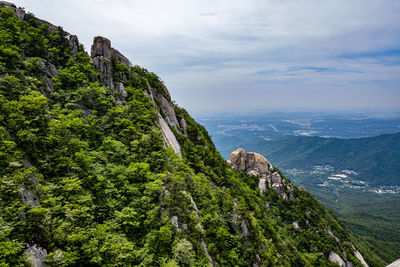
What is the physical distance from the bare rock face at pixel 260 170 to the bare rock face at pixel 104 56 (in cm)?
4095

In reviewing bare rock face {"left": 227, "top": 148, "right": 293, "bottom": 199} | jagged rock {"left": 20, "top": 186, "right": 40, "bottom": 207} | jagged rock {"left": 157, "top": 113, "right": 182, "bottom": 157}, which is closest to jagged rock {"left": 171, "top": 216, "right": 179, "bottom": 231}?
jagged rock {"left": 20, "top": 186, "right": 40, "bottom": 207}

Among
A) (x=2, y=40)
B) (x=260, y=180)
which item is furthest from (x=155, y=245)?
(x=260, y=180)

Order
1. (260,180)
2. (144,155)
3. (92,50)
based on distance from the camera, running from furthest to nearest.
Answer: (260,180)
(92,50)
(144,155)

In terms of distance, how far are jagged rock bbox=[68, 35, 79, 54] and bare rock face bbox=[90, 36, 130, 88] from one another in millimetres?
2759

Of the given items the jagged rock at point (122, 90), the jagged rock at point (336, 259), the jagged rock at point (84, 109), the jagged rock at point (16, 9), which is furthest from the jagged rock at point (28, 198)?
the jagged rock at point (336, 259)

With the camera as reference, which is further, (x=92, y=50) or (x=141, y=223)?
(x=92, y=50)

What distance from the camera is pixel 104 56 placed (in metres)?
36.9

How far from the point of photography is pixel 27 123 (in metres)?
16.4

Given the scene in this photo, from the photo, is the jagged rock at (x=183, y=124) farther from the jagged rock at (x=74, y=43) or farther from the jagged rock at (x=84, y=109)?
the jagged rock at (x=74, y=43)

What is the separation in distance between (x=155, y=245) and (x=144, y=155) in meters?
11.1

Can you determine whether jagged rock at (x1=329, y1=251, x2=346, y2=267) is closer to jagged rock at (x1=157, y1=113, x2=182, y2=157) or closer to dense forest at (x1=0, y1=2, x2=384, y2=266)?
dense forest at (x1=0, y1=2, x2=384, y2=266)

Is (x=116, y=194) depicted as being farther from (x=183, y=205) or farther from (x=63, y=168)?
(x=183, y=205)

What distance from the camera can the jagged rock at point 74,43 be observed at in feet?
115

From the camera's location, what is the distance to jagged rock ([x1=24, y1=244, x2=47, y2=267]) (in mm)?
9703
